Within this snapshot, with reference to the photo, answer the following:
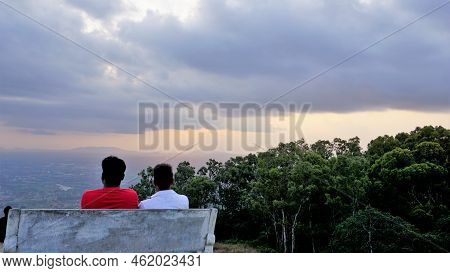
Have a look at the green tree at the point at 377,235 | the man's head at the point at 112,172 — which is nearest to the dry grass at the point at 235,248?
the green tree at the point at 377,235

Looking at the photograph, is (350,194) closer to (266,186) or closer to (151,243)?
(266,186)

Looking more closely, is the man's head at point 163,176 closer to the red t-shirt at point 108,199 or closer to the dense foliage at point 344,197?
the red t-shirt at point 108,199

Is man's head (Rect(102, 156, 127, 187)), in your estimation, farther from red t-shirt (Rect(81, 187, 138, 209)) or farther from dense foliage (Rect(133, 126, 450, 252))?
dense foliage (Rect(133, 126, 450, 252))

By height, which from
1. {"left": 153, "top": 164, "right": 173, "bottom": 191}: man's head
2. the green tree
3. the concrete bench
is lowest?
the green tree

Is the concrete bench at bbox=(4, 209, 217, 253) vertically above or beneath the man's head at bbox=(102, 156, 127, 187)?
beneath

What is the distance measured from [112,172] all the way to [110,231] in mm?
964

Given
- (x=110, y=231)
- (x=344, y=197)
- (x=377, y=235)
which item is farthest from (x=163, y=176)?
(x=344, y=197)

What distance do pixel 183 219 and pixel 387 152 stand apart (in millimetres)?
22021

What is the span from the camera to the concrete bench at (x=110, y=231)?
3.20m

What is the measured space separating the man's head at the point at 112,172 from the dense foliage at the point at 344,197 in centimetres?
1757

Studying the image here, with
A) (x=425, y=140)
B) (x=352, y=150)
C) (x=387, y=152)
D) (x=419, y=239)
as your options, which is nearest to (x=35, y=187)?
(x=419, y=239)

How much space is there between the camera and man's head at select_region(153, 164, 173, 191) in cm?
439

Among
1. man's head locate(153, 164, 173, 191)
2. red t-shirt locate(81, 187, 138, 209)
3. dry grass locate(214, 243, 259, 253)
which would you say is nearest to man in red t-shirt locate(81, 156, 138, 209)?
red t-shirt locate(81, 187, 138, 209)

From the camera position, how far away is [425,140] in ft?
80.5
